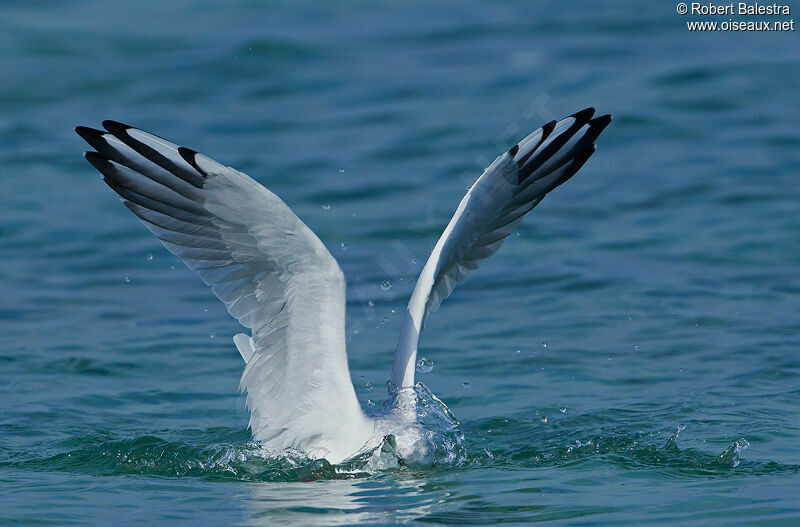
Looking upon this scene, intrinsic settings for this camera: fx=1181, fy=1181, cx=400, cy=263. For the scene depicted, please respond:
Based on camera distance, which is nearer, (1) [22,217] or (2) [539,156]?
(2) [539,156]

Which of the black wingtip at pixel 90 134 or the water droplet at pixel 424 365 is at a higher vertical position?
the black wingtip at pixel 90 134

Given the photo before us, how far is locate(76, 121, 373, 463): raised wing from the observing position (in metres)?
5.09

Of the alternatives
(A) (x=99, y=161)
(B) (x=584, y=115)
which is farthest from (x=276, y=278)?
(B) (x=584, y=115)

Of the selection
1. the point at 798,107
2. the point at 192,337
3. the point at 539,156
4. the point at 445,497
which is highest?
the point at 798,107

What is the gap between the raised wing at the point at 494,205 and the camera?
5660 millimetres

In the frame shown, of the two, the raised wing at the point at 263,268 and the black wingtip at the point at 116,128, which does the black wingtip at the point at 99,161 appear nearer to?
the raised wing at the point at 263,268

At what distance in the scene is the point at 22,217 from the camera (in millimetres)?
10773

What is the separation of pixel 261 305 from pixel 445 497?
1.19m

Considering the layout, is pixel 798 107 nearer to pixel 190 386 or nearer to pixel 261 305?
pixel 190 386

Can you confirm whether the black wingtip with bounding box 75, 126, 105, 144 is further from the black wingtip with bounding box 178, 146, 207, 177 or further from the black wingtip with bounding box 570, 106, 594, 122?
the black wingtip with bounding box 570, 106, 594, 122

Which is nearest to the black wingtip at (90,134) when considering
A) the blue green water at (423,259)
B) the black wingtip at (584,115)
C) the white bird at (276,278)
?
the white bird at (276,278)

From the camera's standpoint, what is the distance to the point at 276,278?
526cm

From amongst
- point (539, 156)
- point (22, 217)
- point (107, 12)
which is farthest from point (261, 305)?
point (107, 12)

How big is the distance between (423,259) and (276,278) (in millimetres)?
4466
